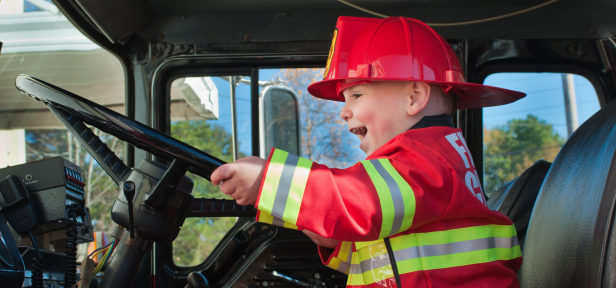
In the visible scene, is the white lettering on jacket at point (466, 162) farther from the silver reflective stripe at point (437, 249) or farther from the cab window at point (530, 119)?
the cab window at point (530, 119)

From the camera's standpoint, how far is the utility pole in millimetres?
2141

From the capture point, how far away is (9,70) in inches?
77.9

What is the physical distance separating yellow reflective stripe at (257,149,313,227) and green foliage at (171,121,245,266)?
3.83 feet

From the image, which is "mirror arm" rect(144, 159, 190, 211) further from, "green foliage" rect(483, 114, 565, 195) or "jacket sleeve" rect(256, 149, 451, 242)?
"green foliage" rect(483, 114, 565, 195)

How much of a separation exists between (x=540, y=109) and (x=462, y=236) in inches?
53.7

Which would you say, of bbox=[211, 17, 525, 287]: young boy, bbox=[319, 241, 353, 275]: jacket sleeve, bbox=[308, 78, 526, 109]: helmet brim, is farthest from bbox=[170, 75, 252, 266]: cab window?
bbox=[319, 241, 353, 275]: jacket sleeve

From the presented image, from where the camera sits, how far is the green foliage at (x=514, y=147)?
2139mm

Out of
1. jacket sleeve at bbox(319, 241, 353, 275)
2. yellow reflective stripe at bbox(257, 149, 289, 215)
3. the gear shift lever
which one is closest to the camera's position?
yellow reflective stripe at bbox(257, 149, 289, 215)

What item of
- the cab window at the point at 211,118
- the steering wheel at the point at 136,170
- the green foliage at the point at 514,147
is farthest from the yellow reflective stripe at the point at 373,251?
the green foliage at the point at 514,147

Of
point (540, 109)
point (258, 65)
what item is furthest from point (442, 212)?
point (540, 109)

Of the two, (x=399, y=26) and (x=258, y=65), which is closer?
(x=399, y=26)

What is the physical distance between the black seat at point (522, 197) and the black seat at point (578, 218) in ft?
0.95

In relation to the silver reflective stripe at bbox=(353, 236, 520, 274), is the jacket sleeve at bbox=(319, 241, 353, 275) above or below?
below

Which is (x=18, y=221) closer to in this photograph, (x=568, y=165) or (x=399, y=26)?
(x=399, y=26)
